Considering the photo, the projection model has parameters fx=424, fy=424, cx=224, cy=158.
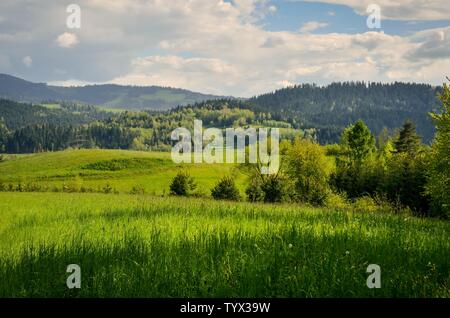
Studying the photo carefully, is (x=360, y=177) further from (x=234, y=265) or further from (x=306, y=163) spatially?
(x=234, y=265)

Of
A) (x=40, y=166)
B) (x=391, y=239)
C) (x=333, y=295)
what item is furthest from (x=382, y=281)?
(x=40, y=166)

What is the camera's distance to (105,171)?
498 feet

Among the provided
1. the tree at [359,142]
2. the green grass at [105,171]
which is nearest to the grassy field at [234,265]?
the tree at [359,142]

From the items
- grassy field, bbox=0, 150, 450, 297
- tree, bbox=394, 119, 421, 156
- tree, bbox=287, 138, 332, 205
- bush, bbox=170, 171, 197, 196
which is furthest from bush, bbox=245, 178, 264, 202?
grassy field, bbox=0, 150, 450, 297

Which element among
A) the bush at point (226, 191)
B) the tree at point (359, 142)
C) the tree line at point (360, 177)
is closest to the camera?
the tree line at point (360, 177)

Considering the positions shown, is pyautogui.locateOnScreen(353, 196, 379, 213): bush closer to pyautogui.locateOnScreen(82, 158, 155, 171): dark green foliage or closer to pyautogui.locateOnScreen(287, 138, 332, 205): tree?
pyautogui.locateOnScreen(287, 138, 332, 205): tree

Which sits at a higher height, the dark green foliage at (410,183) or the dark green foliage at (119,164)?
the dark green foliage at (410,183)

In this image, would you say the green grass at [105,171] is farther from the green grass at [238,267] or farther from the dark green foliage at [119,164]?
the green grass at [238,267]

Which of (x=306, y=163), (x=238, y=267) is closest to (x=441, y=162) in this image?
(x=306, y=163)

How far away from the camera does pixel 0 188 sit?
251 feet

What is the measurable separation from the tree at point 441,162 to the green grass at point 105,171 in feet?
248

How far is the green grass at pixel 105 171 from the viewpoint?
131250mm

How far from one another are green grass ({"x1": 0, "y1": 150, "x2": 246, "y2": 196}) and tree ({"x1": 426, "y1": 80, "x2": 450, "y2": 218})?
7565 cm
